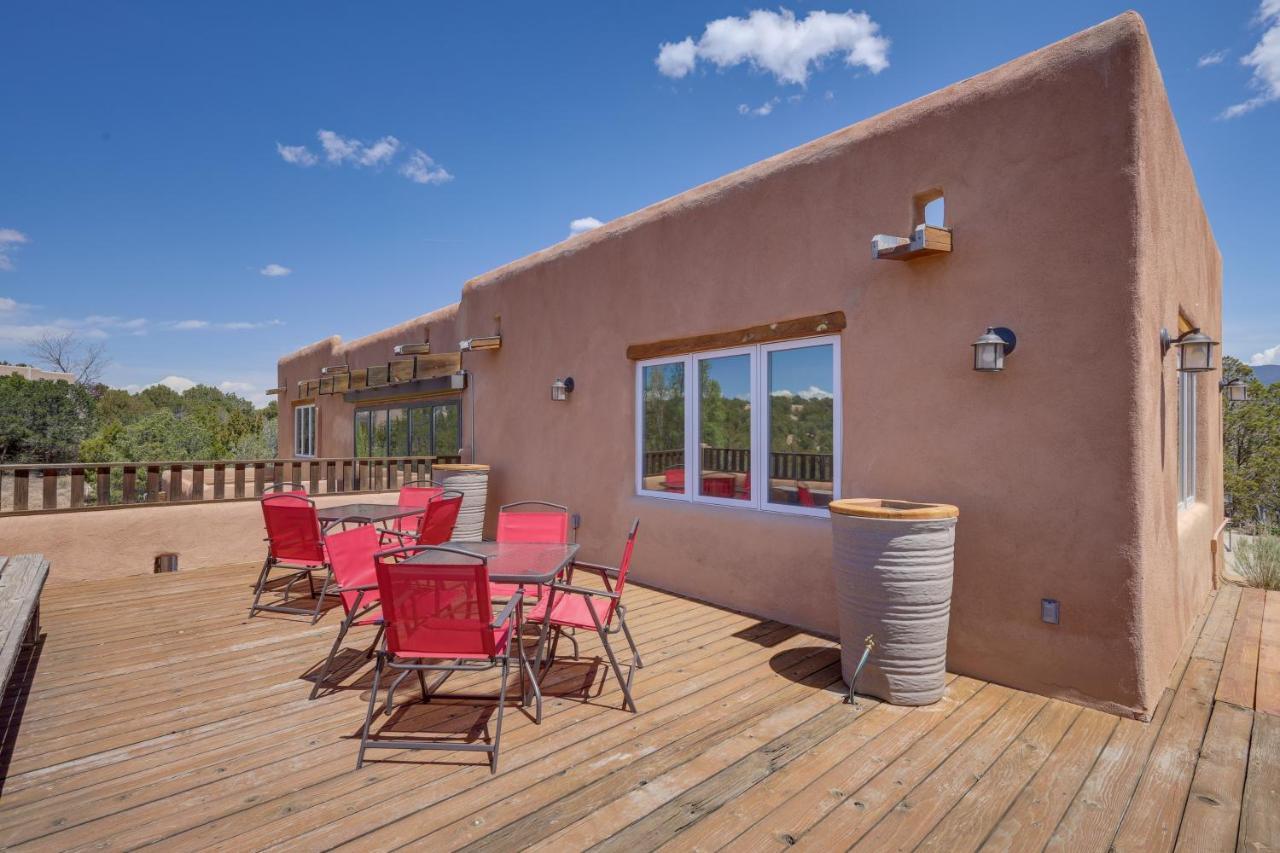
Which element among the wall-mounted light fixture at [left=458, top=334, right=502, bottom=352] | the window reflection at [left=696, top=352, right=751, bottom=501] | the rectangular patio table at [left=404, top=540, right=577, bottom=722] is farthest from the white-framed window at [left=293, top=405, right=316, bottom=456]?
the rectangular patio table at [left=404, top=540, right=577, bottom=722]

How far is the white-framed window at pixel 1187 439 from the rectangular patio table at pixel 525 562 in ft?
16.7

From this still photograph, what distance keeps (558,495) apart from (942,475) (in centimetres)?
449

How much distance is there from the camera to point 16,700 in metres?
3.18

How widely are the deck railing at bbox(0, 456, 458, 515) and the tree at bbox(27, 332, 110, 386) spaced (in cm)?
3428

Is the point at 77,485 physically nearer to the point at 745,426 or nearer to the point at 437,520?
the point at 437,520

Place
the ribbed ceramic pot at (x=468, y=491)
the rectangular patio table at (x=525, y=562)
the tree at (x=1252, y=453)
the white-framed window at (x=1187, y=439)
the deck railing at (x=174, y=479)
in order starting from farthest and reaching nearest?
the tree at (x=1252, y=453)
the ribbed ceramic pot at (x=468, y=491)
the deck railing at (x=174, y=479)
the white-framed window at (x=1187, y=439)
the rectangular patio table at (x=525, y=562)

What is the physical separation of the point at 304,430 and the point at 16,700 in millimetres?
15433

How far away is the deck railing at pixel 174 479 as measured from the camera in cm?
548

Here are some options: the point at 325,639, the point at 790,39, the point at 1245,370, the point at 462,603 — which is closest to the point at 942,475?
the point at 462,603

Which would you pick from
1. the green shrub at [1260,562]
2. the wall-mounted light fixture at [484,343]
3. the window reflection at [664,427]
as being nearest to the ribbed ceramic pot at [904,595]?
the window reflection at [664,427]

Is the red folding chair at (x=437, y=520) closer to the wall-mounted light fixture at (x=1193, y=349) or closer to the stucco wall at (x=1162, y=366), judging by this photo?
the stucco wall at (x=1162, y=366)

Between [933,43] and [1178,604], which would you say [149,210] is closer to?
[933,43]

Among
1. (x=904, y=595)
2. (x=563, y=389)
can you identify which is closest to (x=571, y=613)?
(x=904, y=595)

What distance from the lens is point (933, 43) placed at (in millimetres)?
5852
